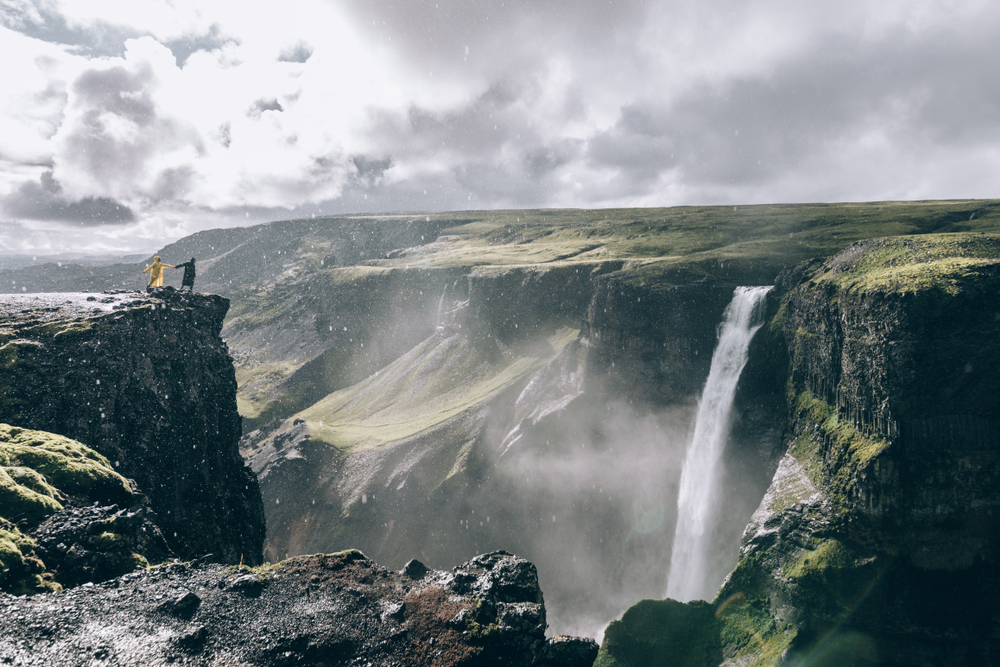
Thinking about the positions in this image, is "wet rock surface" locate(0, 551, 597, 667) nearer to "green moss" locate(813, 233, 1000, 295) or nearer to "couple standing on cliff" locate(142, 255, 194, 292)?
"couple standing on cliff" locate(142, 255, 194, 292)

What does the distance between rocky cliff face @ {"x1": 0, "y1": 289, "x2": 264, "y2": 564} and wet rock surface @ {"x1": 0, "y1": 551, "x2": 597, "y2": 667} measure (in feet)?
40.3

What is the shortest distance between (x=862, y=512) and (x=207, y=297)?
58892 mm

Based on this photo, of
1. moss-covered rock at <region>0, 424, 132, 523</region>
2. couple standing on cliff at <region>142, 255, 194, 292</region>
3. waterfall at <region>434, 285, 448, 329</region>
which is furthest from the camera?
waterfall at <region>434, 285, 448, 329</region>

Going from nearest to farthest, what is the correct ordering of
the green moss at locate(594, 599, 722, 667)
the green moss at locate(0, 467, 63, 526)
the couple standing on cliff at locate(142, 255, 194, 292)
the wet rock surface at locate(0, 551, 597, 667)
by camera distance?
the wet rock surface at locate(0, 551, 597, 667), the green moss at locate(0, 467, 63, 526), the couple standing on cliff at locate(142, 255, 194, 292), the green moss at locate(594, 599, 722, 667)

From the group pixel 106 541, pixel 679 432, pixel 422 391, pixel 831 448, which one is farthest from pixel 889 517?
pixel 422 391

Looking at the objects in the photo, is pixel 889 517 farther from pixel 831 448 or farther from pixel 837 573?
pixel 831 448

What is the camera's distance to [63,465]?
2038 centimetres

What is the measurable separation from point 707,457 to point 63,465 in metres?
57.8

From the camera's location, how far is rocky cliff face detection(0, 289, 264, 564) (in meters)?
27.3

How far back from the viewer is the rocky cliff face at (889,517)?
3450 centimetres

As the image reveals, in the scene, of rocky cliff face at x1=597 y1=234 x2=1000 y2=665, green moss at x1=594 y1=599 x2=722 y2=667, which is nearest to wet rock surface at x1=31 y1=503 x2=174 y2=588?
green moss at x1=594 y1=599 x2=722 y2=667

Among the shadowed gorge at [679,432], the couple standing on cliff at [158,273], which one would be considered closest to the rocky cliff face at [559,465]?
the shadowed gorge at [679,432]

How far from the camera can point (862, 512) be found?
37281 millimetres

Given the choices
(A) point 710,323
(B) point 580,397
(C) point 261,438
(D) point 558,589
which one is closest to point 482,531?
(D) point 558,589
